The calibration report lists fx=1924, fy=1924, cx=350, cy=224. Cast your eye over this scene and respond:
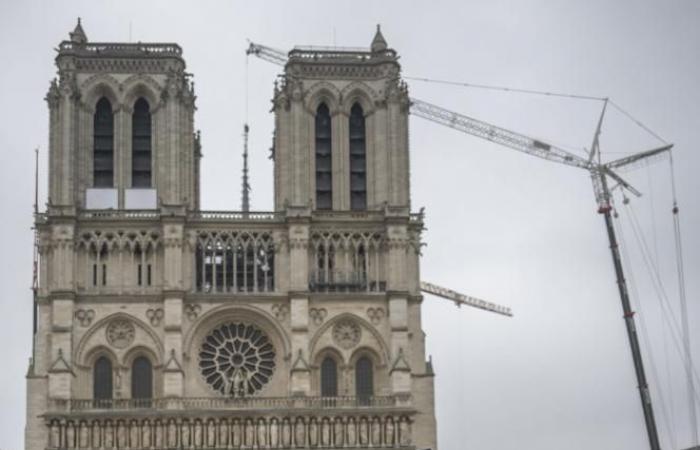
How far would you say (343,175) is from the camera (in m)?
116

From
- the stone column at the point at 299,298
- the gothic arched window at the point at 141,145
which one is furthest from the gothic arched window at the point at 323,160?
the gothic arched window at the point at 141,145

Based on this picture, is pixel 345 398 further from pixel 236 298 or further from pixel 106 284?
pixel 106 284

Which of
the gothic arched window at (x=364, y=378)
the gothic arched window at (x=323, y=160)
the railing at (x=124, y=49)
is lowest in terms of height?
the gothic arched window at (x=364, y=378)

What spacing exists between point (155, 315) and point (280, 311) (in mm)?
7311

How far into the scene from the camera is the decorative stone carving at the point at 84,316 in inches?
4397

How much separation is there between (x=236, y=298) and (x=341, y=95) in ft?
46.7

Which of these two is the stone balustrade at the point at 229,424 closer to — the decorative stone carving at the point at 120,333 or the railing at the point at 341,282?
the decorative stone carving at the point at 120,333

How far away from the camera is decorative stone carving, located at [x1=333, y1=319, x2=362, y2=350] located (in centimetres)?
11312

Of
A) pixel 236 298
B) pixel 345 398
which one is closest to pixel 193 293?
pixel 236 298

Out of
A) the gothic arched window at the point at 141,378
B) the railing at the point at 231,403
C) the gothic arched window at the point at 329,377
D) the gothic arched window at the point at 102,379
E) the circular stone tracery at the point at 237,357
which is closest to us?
the railing at the point at 231,403

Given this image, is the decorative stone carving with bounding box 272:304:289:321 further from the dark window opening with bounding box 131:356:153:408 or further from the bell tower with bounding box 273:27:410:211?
the dark window opening with bounding box 131:356:153:408

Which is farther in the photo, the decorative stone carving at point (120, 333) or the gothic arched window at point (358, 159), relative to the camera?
the gothic arched window at point (358, 159)

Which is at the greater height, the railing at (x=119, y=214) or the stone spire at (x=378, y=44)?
the stone spire at (x=378, y=44)

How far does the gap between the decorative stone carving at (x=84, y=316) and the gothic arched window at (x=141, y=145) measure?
27.1 feet
